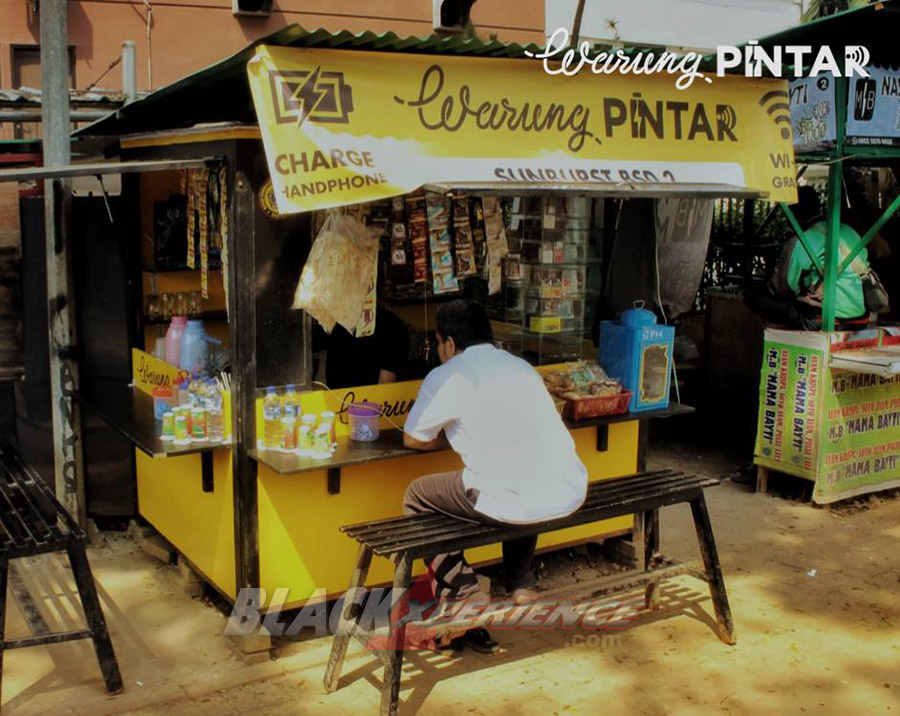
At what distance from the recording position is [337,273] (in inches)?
172

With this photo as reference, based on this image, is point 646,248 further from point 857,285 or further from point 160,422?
point 160,422

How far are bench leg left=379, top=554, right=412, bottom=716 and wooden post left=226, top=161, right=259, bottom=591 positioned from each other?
87 cm

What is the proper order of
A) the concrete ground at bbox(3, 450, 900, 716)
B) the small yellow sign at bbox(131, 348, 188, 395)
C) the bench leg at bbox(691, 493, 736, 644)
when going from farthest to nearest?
the small yellow sign at bbox(131, 348, 188, 395)
the bench leg at bbox(691, 493, 736, 644)
the concrete ground at bbox(3, 450, 900, 716)

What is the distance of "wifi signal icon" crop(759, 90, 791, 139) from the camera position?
5078 mm

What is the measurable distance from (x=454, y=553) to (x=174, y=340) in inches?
77.0

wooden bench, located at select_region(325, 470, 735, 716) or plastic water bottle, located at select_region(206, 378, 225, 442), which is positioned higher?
plastic water bottle, located at select_region(206, 378, 225, 442)

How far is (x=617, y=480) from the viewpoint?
16.2 feet

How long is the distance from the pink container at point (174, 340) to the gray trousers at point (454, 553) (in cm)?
160

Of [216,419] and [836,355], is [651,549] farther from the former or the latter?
[836,355]

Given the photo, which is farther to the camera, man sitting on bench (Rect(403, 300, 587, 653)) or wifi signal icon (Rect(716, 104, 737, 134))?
wifi signal icon (Rect(716, 104, 737, 134))

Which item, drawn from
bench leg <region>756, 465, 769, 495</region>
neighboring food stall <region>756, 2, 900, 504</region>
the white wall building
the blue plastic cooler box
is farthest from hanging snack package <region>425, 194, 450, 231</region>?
the white wall building

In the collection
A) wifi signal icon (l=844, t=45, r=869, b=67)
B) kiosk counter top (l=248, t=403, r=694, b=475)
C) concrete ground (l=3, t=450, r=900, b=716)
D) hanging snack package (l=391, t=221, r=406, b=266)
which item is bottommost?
concrete ground (l=3, t=450, r=900, b=716)

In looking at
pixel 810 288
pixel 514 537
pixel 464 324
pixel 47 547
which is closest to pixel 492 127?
pixel 464 324

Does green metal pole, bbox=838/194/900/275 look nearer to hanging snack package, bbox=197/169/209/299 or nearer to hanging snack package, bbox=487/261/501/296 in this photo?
hanging snack package, bbox=487/261/501/296
